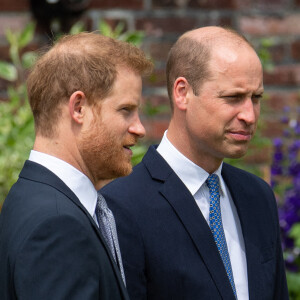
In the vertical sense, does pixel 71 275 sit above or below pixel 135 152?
below

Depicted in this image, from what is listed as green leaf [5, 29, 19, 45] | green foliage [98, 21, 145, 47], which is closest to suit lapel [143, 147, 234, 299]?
green foliage [98, 21, 145, 47]

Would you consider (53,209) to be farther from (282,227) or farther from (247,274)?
(282,227)

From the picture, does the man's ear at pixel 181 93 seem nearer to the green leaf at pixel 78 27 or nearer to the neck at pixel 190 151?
the neck at pixel 190 151

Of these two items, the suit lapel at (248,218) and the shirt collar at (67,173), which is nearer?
the shirt collar at (67,173)

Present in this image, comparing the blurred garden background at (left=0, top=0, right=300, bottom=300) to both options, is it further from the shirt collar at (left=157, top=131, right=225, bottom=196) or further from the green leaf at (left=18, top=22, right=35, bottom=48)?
the shirt collar at (left=157, top=131, right=225, bottom=196)

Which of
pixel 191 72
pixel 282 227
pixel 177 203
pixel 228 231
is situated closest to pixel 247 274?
pixel 228 231

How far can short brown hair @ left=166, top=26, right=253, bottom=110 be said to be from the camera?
115 inches

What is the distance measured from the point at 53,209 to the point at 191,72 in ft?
3.39

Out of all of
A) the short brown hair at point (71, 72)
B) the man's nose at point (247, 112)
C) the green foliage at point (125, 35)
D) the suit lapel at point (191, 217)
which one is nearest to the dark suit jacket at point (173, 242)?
the suit lapel at point (191, 217)

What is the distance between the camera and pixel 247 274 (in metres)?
2.89

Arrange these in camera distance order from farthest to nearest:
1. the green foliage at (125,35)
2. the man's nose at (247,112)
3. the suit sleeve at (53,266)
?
1. the green foliage at (125,35)
2. the man's nose at (247,112)
3. the suit sleeve at (53,266)

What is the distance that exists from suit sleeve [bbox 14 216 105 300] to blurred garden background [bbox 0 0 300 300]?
1.85 m

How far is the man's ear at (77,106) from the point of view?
224 centimetres

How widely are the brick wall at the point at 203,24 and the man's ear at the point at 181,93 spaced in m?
1.10
